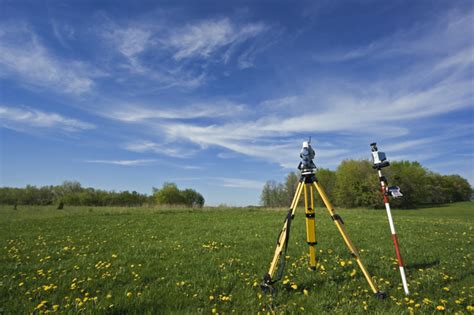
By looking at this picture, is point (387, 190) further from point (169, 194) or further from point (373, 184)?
point (169, 194)

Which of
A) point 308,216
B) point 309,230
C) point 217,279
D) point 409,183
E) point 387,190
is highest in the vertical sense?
point 409,183

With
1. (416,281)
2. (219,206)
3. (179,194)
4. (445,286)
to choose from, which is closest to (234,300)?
(416,281)

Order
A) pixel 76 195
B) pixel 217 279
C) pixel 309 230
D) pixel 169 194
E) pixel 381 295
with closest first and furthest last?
pixel 381 295 → pixel 309 230 → pixel 217 279 → pixel 76 195 → pixel 169 194

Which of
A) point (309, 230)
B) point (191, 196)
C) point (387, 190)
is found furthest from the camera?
point (191, 196)

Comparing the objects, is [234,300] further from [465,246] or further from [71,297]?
[465,246]

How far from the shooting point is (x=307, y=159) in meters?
5.70

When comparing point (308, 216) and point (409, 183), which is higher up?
point (409, 183)

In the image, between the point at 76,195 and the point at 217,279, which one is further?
the point at 76,195

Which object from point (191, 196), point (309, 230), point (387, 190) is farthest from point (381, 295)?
point (191, 196)

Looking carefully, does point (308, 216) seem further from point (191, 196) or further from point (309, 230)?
point (191, 196)

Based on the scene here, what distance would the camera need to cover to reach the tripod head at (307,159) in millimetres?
5680

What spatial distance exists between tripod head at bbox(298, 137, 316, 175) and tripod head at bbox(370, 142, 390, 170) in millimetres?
1335

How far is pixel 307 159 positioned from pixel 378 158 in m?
1.56

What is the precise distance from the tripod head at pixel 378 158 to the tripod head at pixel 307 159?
4.38 feet
